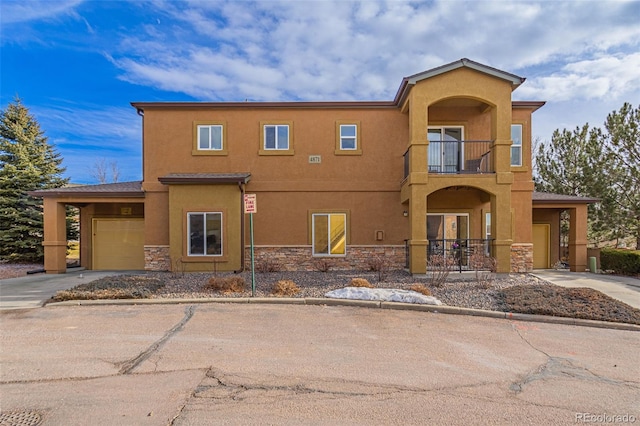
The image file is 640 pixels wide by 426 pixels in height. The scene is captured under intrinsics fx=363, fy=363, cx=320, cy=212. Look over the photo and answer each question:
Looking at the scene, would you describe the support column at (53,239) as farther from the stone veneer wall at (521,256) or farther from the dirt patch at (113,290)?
the stone veneer wall at (521,256)

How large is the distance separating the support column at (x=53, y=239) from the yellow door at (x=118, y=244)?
146 cm

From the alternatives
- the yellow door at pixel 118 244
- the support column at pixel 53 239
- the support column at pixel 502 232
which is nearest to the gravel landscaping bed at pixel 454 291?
the support column at pixel 502 232

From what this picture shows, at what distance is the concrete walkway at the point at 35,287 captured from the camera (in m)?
8.80

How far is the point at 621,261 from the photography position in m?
13.8

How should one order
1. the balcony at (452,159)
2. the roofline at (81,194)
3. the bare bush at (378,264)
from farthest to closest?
the roofline at (81,194)
the balcony at (452,159)
the bare bush at (378,264)

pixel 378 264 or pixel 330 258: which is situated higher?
pixel 330 258

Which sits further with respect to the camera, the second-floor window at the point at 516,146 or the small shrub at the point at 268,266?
the second-floor window at the point at 516,146

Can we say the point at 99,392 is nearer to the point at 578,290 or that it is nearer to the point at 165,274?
the point at 165,274

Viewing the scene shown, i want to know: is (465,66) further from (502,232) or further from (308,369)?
(308,369)

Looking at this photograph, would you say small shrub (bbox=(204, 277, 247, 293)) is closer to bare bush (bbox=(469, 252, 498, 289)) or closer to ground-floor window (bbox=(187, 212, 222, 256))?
ground-floor window (bbox=(187, 212, 222, 256))

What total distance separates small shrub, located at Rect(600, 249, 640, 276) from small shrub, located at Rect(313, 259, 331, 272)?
11059mm

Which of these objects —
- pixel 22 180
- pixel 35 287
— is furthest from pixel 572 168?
pixel 22 180

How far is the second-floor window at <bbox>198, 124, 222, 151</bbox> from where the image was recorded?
562 inches

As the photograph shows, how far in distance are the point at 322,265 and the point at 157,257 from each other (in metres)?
6.33
